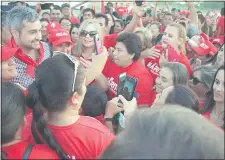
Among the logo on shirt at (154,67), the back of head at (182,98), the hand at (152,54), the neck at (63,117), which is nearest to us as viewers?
the neck at (63,117)

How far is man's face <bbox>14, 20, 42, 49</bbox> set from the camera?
2.17 metres

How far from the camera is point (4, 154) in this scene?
1127 millimetres

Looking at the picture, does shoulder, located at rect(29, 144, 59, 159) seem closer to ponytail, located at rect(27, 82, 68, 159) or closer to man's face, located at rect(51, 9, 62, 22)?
ponytail, located at rect(27, 82, 68, 159)

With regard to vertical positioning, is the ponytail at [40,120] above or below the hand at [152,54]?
below

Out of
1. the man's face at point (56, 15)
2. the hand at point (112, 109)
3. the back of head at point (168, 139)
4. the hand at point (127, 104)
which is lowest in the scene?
the hand at point (112, 109)

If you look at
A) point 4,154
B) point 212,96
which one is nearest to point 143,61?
point 212,96

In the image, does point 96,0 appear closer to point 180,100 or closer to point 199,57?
point 199,57

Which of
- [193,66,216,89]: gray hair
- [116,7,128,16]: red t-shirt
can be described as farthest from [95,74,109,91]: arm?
[116,7,128,16]: red t-shirt

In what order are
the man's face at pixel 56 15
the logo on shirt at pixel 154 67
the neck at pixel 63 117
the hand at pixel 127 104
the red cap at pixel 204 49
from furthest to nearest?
→ the man's face at pixel 56 15 < the red cap at pixel 204 49 < the logo on shirt at pixel 154 67 < the hand at pixel 127 104 < the neck at pixel 63 117

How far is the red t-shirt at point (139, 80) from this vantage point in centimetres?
227

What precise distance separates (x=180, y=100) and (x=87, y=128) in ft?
1.54

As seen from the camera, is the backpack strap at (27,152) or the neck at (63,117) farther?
the neck at (63,117)

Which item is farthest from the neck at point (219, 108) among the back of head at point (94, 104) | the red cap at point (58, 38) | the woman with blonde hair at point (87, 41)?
the red cap at point (58, 38)

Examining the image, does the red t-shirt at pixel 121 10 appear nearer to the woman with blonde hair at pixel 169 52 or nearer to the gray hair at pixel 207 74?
the woman with blonde hair at pixel 169 52
